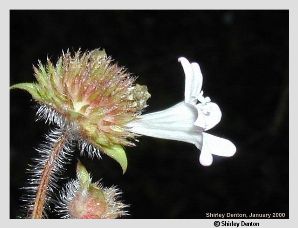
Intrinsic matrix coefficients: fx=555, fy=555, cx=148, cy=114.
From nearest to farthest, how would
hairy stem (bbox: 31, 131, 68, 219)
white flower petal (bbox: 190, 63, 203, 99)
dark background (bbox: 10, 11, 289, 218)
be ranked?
hairy stem (bbox: 31, 131, 68, 219) → white flower petal (bbox: 190, 63, 203, 99) → dark background (bbox: 10, 11, 289, 218)

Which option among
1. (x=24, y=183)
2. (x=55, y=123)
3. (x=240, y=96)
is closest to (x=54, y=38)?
(x=24, y=183)

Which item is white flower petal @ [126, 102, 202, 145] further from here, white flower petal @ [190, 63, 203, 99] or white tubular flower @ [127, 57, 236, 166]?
white flower petal @ [190, 63, 203, 99]

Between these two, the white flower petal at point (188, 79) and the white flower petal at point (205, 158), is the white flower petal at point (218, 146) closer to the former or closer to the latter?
the white flower petal at point (205, 158)

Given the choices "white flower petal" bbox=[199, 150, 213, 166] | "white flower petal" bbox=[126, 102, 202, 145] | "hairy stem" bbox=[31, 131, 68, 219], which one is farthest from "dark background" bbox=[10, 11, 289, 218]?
"white flower petal" bbox=[199, 150, 213, 166]

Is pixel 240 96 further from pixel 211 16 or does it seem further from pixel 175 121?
pixel 175 121

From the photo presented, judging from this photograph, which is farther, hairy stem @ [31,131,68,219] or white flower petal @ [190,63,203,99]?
white flower petal @ [190,63,203,99]

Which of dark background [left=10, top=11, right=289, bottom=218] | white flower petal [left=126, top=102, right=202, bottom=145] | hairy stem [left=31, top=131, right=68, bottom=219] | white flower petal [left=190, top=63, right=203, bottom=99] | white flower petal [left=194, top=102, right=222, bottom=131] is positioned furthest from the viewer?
dark background [left=10, top=11, right=289, bottom=218]

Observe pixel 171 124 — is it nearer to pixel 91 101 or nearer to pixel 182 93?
pixel 91 101
